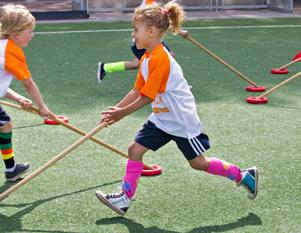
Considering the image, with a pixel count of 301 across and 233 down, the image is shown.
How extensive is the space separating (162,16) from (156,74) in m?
0.33

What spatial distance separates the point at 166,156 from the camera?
15.6 ft

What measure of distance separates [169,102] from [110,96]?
295cm

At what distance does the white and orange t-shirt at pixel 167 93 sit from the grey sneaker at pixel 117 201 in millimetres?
437

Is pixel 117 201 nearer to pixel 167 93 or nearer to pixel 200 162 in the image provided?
pixel 200 162

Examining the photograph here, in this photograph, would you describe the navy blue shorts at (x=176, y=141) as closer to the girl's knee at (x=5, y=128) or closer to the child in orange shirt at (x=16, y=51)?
the child in orange shirt at (x=16, y=51)

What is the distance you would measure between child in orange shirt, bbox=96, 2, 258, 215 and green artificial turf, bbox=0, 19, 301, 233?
0.69ft

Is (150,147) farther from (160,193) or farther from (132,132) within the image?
(132,132)

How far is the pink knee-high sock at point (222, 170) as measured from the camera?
3.82 m

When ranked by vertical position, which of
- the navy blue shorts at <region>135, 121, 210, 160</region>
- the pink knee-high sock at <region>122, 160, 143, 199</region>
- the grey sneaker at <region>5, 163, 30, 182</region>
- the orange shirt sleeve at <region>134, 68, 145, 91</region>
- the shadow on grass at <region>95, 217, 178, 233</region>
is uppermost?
the orange shirt sleeve at <region>134, 68, 145, 91</region>

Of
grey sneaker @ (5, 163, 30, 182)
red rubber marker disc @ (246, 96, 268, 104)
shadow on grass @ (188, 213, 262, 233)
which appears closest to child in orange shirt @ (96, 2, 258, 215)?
shadow on grass @ (188, 213, 262, 233)

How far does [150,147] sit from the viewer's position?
376 centimetres

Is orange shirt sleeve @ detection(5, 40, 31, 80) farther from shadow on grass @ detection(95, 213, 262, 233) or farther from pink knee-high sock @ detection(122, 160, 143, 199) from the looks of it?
shadow on grass @ detection(95, 213, 262, 233)

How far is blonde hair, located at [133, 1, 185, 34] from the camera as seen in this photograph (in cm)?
359

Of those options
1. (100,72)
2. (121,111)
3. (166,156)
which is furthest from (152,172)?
(100,72)
